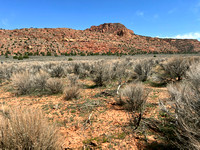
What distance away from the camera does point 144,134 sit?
102 inches

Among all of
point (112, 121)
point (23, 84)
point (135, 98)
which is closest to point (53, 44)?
point (23, 84)

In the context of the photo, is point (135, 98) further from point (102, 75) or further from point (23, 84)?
A: point (23, 84)

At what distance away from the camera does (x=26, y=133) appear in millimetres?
1550

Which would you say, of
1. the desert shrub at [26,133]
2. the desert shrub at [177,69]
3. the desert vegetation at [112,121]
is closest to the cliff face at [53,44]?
the desert shrub at [177,69]

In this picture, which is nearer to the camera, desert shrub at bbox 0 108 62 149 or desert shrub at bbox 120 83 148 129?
desert shrub at bbox 0 108 62 149

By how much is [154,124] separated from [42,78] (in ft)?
21.1

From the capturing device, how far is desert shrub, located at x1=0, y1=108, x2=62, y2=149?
151 centimetres

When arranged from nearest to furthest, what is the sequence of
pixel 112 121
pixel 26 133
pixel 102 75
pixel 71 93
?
1. pixel 26 133
2. pixel 112 121
3. pixel 71 93
4. pixel 102 75

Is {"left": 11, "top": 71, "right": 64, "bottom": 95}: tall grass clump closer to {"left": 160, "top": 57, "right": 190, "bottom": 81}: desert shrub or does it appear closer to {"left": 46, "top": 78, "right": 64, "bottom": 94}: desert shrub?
{"left": 46, "top": 78, "right": 64, "bottom": 94}: desert shrub

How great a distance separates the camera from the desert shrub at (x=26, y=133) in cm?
151

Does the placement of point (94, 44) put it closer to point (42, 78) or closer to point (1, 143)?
point (42, 78)

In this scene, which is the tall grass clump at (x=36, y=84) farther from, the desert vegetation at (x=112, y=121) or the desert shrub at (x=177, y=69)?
the desert shrub at (x=177, y=69)

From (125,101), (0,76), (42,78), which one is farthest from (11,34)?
(125,101)

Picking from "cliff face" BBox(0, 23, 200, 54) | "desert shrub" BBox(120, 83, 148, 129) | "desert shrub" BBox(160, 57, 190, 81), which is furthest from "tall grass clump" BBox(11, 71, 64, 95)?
"cliff face" BBox(0, 23, 200, 54)
